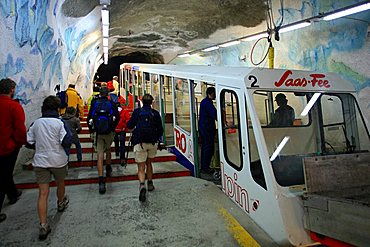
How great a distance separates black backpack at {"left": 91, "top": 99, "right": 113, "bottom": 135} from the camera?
4418 mm

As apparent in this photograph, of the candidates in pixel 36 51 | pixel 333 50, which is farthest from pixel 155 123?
pixel 333 50

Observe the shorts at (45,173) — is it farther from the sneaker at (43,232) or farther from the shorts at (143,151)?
the shorts at (143,151)

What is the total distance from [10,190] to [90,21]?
6287mm

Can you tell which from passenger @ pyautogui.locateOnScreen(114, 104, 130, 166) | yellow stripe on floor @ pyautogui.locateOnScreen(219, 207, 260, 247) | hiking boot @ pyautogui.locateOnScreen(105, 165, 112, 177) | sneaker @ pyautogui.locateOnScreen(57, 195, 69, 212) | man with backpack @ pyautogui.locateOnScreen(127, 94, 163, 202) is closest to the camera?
yellow stripe on floor @ pyautogui.locateOnScreen(219, 207, 260, 247)

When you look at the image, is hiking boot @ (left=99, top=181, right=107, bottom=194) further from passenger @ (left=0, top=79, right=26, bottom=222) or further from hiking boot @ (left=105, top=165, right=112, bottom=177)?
passenger @ (left=0, top=79, right=26, bottom=222)

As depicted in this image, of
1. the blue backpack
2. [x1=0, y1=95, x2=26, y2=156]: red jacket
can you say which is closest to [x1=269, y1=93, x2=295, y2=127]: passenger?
[x1=0, y1=95, x2=26, y2=156]: red jacket

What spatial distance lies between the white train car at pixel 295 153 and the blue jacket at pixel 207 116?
59cm

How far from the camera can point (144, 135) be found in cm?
426

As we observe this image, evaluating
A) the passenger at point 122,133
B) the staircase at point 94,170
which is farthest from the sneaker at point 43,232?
the passenger at point 122,133

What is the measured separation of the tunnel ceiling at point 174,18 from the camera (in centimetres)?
812

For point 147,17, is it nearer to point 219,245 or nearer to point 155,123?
point 155,123

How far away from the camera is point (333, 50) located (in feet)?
22.5

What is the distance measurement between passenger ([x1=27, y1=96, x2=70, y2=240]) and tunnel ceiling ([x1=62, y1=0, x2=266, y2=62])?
4667 millimetres

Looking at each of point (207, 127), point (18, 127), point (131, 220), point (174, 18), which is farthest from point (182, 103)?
point (174, 18)
